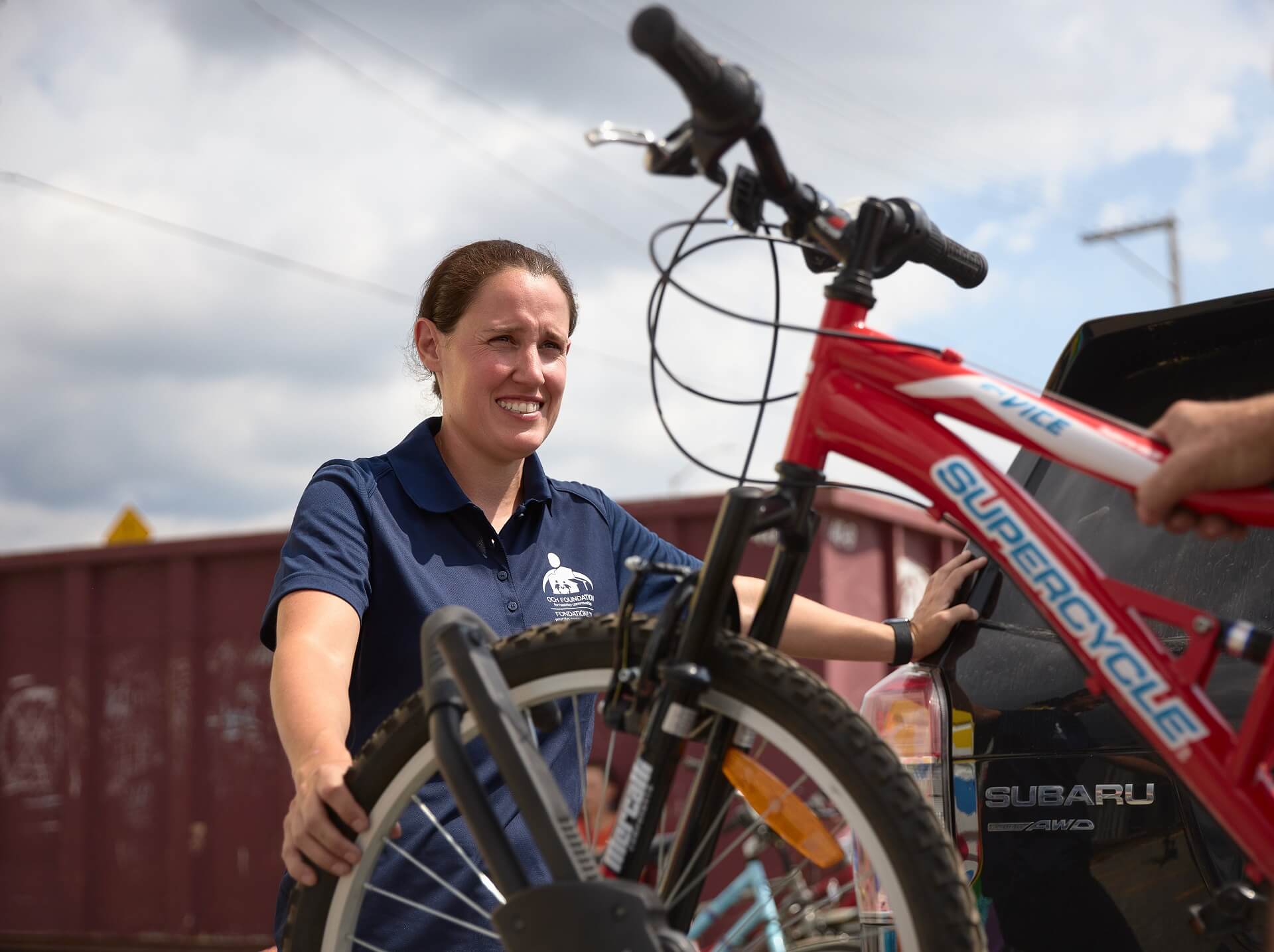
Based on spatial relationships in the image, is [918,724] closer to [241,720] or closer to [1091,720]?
[1091,720]

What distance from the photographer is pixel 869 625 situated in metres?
2.05

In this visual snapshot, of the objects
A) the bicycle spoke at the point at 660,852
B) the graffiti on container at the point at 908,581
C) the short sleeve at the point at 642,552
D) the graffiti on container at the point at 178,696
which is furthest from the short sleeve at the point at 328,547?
the graffiti on container at the point at 178,696

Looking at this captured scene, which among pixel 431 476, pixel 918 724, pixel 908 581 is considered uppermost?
pixel 908 581

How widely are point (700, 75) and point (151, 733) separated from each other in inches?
291

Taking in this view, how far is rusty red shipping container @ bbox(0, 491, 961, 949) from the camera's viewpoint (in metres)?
7.38

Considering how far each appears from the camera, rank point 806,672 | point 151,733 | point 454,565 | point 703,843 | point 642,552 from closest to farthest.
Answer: point 806,672 < point 703,843 < point 454,565 < point 642,552 < point 151,733

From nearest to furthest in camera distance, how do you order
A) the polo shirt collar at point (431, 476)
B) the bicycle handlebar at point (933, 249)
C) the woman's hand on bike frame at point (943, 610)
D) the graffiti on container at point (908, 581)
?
1. the bicycle handlebar at point (933, 249)
2. the woman's hand on bike frame at point (943, 610)
3. the polo shirt collar at point (431, 476)
4. the graffiti on container at point (908, 581)

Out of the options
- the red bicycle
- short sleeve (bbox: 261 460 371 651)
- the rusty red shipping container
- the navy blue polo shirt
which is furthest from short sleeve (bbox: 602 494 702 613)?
the rusty red shipping container

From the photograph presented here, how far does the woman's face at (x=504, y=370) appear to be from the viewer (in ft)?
7.29

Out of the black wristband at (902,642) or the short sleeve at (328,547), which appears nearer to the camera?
the short sleeve at (328,547)

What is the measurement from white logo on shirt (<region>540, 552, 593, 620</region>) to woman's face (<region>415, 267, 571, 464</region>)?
0.22m

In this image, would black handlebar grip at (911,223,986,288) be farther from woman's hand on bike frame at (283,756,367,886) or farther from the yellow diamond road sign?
the yellow diamond road sign

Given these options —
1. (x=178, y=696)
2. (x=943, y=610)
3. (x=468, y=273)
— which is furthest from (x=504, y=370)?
(x=178, y=696)

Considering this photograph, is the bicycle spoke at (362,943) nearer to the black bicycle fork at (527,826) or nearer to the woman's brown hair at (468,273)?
the black bicycle fork at (527,826)
